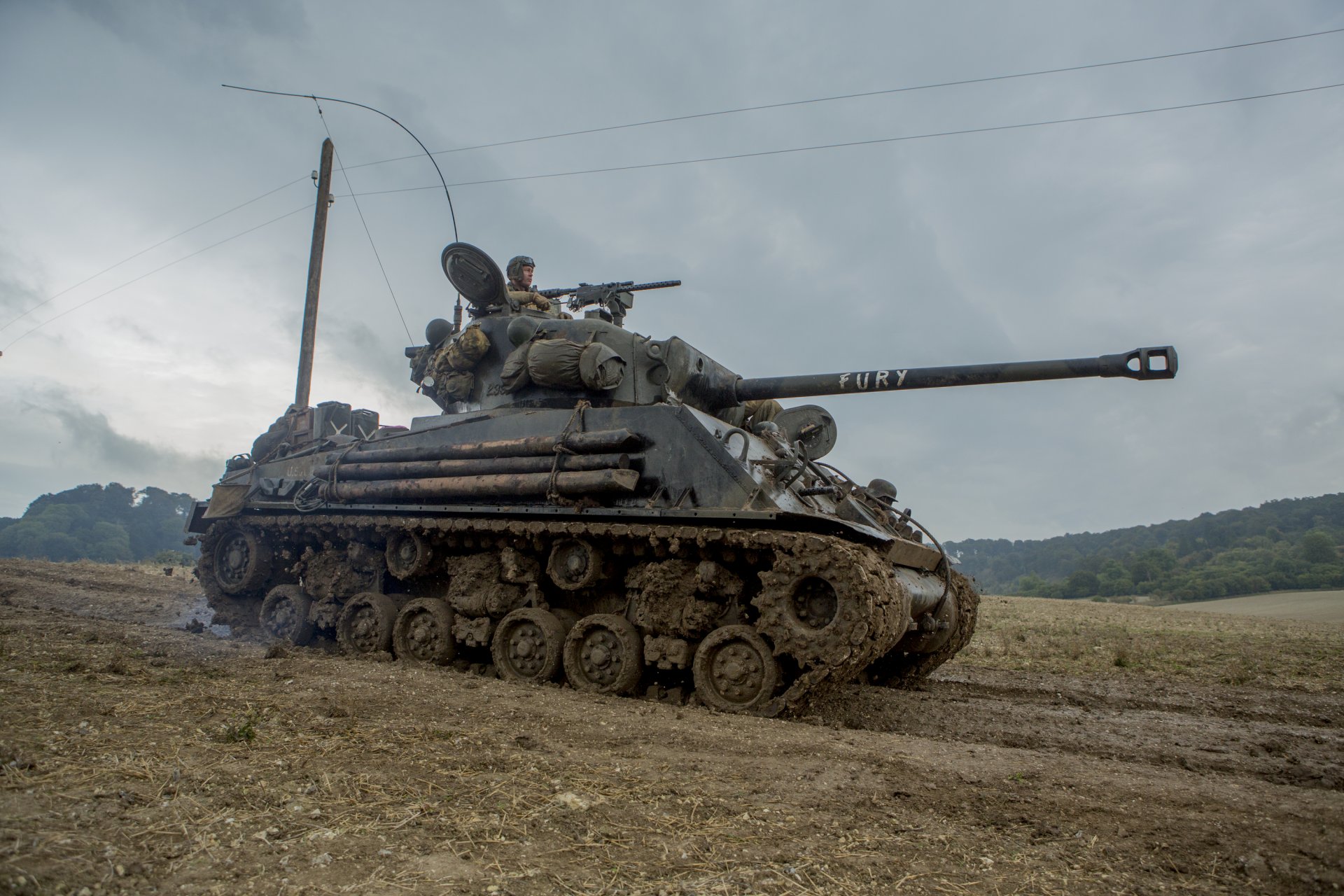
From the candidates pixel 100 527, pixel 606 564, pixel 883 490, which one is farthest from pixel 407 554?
pixel 100 527

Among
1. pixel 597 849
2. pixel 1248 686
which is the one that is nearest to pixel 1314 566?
pixel 1248 686

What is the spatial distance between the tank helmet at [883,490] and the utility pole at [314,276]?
11142 millimetres

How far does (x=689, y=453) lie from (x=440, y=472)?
10.9 ft

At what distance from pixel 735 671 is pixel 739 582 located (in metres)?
0.79

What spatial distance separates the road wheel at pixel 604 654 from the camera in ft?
26.8

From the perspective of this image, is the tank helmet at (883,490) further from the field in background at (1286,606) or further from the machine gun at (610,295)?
the field in background at (1286,606)

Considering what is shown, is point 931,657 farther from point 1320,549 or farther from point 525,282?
point 1320,549

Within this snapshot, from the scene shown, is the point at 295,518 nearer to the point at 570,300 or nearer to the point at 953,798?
the point at 570,300

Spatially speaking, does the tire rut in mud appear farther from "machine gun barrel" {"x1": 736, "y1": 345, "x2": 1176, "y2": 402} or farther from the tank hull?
"machine gun barrel" {"x1": 736, "y1": 345, "x2": 1176, "y2": 402}

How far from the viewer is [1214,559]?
153 ft

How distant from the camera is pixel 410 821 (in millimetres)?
3635

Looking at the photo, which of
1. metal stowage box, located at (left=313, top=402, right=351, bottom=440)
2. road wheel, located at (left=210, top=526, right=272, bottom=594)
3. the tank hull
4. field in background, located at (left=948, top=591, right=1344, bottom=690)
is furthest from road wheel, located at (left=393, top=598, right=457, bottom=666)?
field in background, located at (left=948, top=591, right=1344, bottom=690)

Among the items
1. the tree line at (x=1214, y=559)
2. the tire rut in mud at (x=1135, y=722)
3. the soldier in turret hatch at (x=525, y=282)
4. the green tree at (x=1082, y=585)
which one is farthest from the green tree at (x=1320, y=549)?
the soldier in turret hatch at (x=525, y=282)

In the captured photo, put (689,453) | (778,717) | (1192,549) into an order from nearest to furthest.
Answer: (778,717)
(689,453)
(1192,549)
